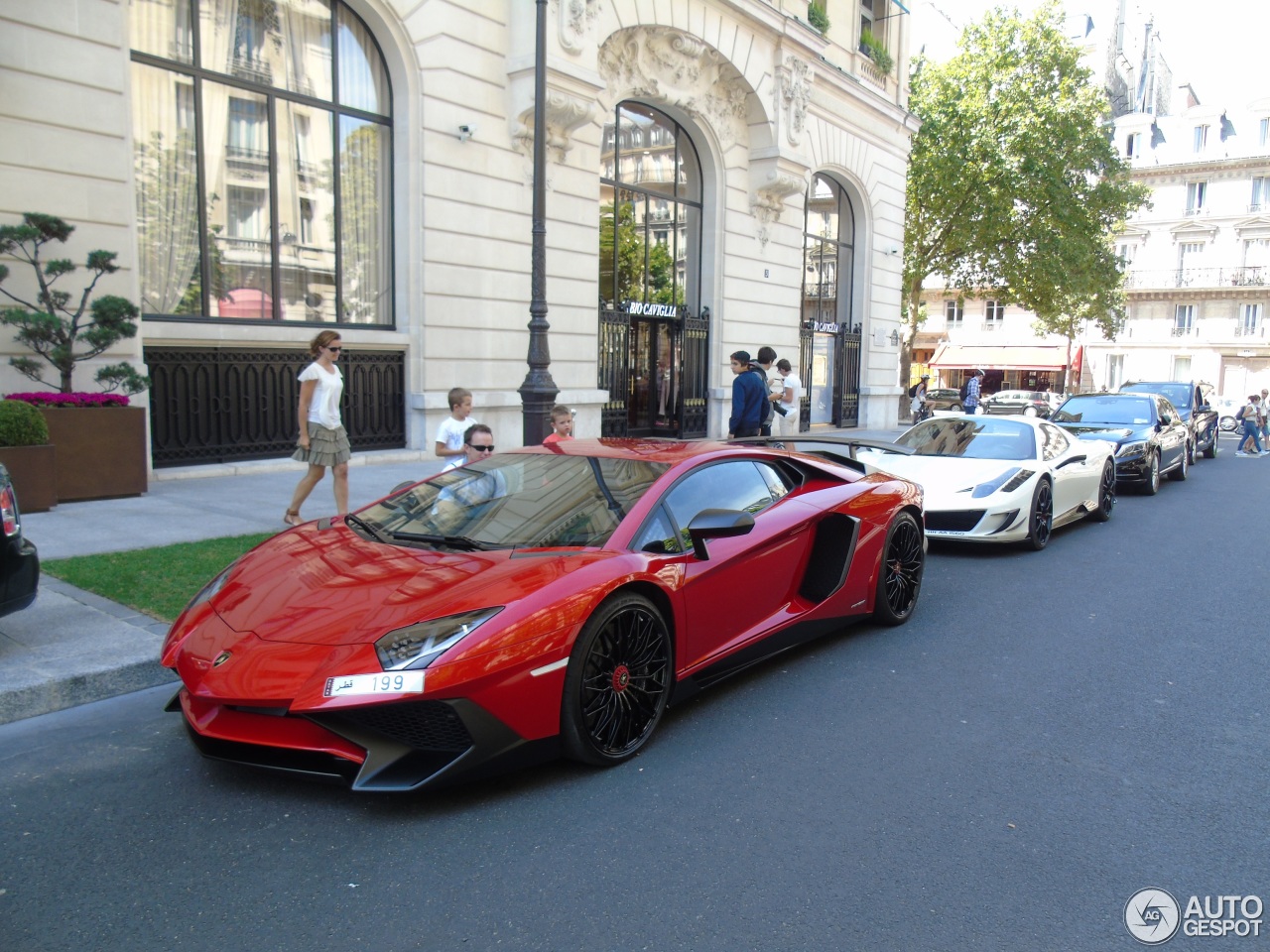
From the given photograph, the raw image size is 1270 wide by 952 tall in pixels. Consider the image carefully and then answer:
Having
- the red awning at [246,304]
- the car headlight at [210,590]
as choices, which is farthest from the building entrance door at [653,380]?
the car headlight at [210,590]

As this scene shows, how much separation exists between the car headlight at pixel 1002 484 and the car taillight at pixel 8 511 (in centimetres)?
738

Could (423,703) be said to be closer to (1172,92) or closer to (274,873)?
(274,873)

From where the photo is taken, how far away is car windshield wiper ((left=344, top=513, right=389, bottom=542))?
4367mm

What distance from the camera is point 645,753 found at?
3.99 m

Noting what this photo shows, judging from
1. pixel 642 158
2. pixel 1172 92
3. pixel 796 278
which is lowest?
pixel 796 278

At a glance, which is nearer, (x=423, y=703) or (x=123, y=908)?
(x=123, y=908)

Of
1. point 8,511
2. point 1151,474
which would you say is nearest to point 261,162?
point 8,511

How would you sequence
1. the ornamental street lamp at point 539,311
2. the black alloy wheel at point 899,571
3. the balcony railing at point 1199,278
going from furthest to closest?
the balcony railing at point 1199,278 → the ornamental street lamp at point 539,311 → the black alloy wheel at point 899,571

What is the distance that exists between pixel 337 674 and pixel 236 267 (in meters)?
10.3

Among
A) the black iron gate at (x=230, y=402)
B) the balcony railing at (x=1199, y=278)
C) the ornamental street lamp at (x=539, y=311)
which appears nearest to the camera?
the ornamental street lamp at (x=539, y=311)

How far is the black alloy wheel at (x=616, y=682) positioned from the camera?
3.60 m

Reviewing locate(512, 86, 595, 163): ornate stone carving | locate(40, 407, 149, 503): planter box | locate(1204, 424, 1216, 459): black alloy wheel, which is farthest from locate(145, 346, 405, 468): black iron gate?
locate(1204, 424, 1216, 459): black alloy wheel

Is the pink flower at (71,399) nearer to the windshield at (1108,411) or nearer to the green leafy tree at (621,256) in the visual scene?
the green leafy tree at (621,256)

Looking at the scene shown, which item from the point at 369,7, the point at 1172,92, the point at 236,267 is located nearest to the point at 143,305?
the point at 236,267
